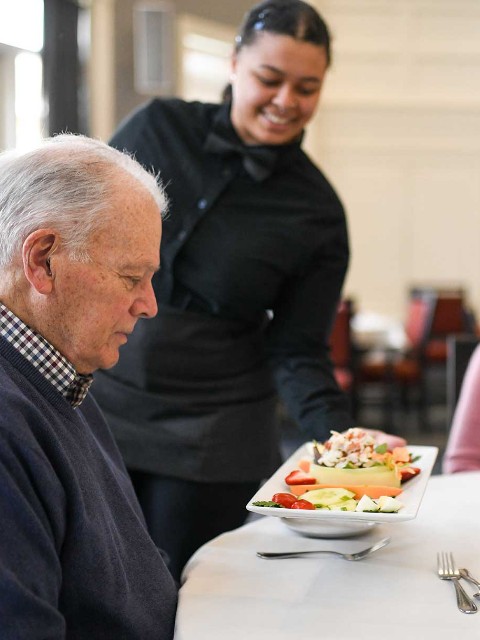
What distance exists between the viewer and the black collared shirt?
77.5 inches

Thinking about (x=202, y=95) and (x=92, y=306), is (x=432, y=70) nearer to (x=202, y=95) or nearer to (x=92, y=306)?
(x=202, y=95)

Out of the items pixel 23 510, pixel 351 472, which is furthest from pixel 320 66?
pixel 23 510

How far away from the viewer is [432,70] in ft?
27.8

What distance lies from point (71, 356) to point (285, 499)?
1.26 ft

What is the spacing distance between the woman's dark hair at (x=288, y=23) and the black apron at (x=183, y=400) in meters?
0.59

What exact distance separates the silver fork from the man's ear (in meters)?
0.65

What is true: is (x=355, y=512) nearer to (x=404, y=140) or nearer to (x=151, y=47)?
(x=151, y=47)

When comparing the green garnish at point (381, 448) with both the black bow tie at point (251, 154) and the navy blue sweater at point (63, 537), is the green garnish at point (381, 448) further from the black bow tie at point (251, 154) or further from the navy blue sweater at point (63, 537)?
the black bow tie at point (251, 154)

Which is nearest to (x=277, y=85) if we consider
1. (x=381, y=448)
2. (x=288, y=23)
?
(x=288, y=23)

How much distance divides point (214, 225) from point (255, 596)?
0.93 meters

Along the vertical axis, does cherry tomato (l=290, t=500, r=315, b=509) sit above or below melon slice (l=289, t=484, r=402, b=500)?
above

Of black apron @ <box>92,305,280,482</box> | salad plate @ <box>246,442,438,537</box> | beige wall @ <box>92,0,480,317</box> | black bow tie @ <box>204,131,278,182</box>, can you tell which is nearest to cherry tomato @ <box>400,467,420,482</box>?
salad plate @ <box>246,442,438,537</box>

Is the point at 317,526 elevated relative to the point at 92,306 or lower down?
lower down

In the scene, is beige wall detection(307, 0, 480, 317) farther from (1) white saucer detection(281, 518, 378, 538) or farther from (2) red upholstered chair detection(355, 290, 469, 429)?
(1) white saucer detection(281, 518, 378, 538)
